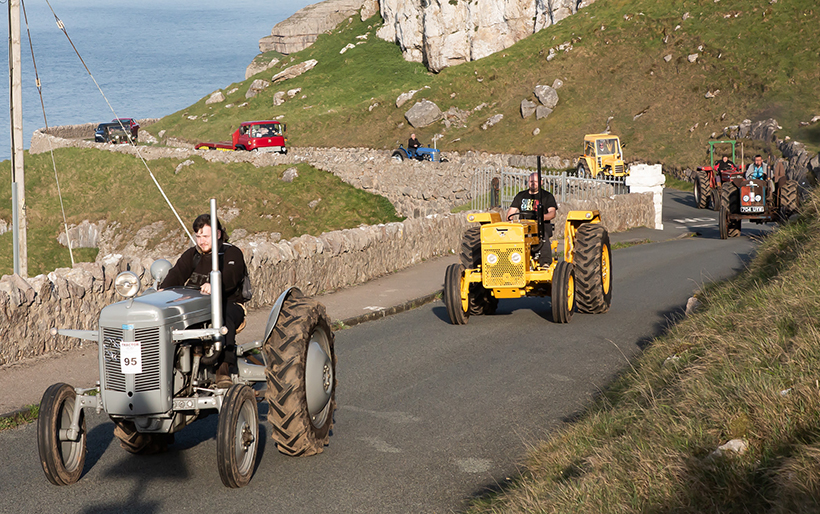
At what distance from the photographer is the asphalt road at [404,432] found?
5758mm

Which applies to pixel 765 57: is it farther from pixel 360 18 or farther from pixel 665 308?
pixel 360 18

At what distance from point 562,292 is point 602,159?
27.5 metres

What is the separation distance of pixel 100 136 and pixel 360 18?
147ft

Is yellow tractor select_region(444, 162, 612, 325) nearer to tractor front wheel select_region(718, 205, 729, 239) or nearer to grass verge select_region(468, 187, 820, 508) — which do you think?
grass verge select_region(468, 187, 820, 508)

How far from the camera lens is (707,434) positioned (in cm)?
512

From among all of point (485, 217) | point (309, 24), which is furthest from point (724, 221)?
point (309, 24)

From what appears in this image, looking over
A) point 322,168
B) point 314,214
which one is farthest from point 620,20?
point 314,214

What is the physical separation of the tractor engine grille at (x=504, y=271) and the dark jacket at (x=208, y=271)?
5.40 meters

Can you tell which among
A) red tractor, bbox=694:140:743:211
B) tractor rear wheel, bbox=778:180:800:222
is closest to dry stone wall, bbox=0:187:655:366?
tractor rear wheel, bbox=778:180:800:222

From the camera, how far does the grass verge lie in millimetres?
4426

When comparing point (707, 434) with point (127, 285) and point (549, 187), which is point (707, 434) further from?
point (549, 187)

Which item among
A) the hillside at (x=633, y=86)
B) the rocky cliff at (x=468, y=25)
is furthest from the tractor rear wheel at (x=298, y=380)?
the rocky cliff at (x=468, y=25)

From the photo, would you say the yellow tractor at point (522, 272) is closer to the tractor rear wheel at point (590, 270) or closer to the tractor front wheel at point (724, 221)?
the tractor rear wheel at point (590, 270)

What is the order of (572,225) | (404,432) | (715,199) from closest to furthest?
(404,432) → (572,225) → (715,199)
